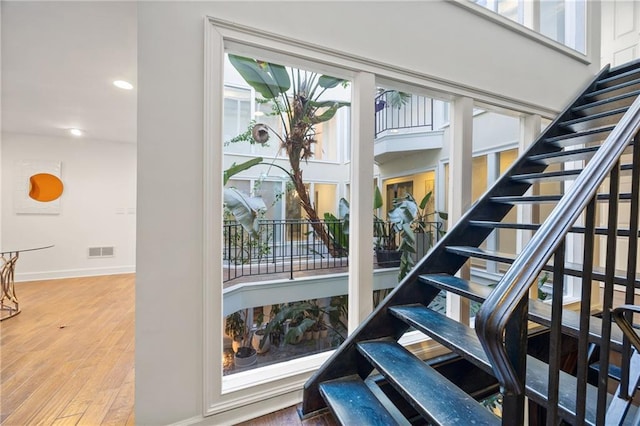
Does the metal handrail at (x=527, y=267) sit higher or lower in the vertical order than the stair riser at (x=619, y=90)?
lower

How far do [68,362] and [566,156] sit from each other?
417cm

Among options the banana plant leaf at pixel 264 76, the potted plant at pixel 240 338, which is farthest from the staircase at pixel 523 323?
the banana plant leaf at pixel 264 76

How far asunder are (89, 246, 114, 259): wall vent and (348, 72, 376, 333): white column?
5.40m

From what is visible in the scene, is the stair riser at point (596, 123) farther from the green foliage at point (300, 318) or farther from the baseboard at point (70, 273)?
the baseboard at point (70, 273)

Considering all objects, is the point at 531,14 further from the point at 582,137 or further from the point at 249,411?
the point at 249,411

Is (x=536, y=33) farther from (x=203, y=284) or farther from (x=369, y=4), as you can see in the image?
(x=203, y=284)

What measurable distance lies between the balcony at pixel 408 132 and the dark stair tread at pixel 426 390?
284 centimetres

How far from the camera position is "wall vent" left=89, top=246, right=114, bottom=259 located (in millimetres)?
5176

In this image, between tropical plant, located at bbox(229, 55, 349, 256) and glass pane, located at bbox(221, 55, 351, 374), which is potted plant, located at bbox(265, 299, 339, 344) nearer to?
glass pane, located at bbox(221, 55, 351, 374)

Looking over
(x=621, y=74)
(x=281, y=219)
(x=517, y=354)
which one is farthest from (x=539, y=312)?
(x=621, y=74)

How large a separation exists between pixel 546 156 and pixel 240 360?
9.18ft

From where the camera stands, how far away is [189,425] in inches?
60.7

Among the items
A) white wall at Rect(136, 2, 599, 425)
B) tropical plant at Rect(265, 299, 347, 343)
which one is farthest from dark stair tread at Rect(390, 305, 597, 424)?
white wall at Rect(136, 2, 599, 425)

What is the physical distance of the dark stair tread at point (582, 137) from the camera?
73.2 inches
